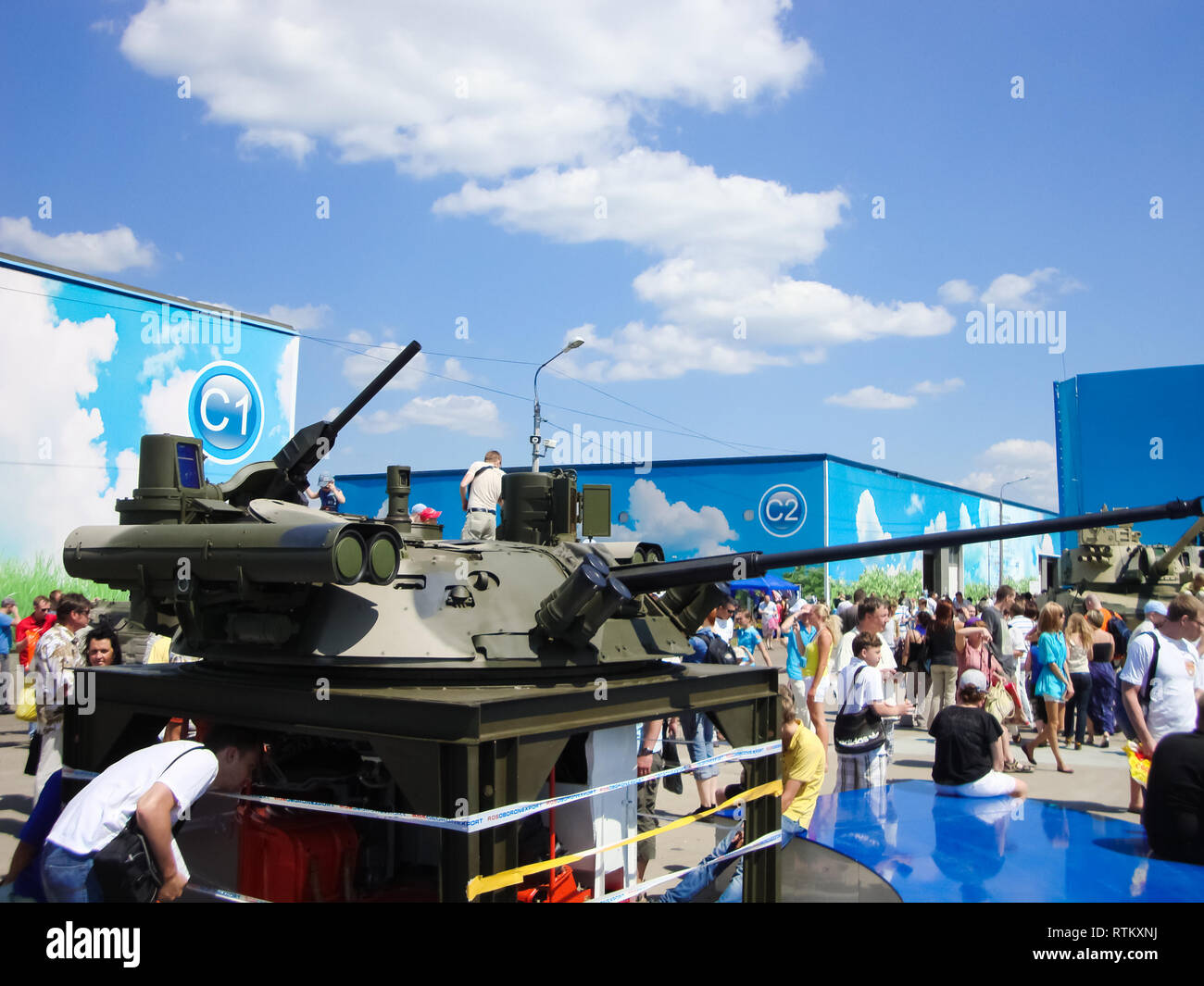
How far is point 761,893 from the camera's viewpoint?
5840mm

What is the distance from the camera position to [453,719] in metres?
4.20

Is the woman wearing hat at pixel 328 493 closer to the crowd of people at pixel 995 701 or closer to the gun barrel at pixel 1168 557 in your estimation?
the crowd of people at pixel 995 701

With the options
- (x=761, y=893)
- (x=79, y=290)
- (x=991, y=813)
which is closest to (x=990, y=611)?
(x=991, y=813)

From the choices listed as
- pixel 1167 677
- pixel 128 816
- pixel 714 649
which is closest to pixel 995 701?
pixel 714 649

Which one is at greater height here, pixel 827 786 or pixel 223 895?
pixel 223 895

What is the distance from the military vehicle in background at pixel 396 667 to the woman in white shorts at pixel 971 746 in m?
3.14

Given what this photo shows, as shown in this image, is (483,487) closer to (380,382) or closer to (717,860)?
(380,382)

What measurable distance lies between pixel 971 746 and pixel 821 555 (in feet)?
13.7

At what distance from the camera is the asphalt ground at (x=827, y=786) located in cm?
852

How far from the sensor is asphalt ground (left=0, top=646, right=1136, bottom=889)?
8516 millimetres

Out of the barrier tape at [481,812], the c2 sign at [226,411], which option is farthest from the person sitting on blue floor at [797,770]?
the c2 sign at [226,411]
